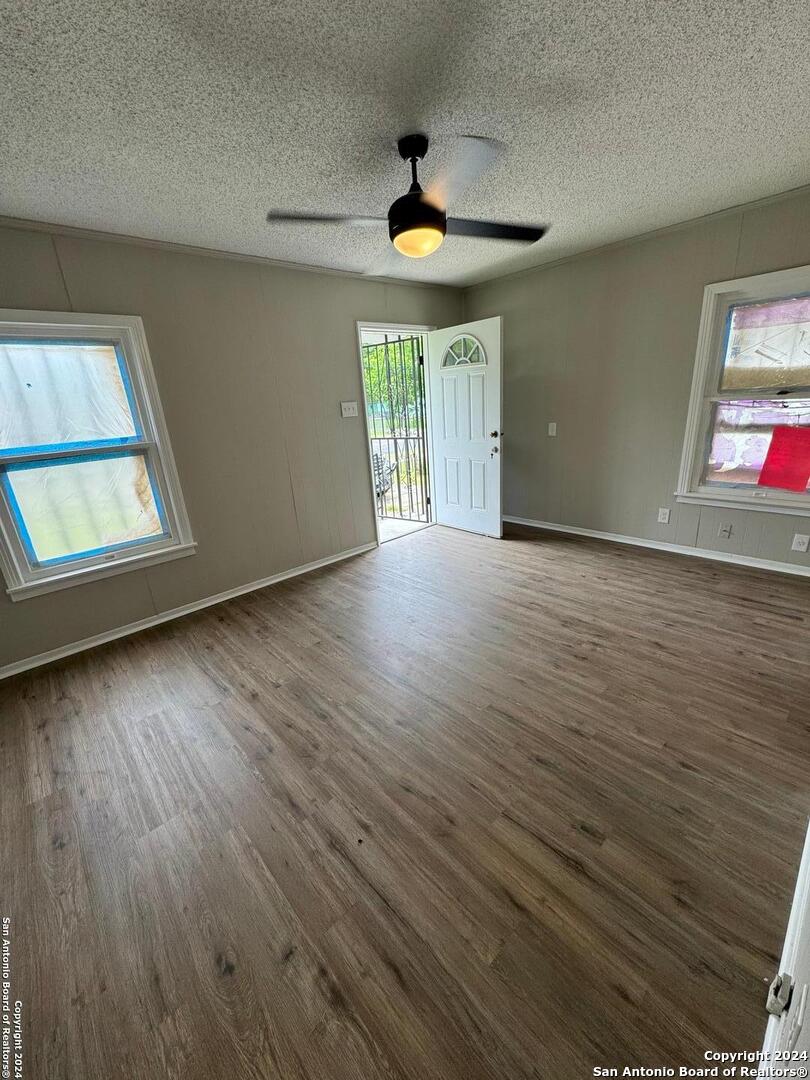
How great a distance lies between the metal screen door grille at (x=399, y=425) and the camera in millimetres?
4664

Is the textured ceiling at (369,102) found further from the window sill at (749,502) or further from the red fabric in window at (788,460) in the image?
the window sill at (749,502)

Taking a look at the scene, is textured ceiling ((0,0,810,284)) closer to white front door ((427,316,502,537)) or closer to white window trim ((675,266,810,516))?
white window trim ((675,266,810,516))

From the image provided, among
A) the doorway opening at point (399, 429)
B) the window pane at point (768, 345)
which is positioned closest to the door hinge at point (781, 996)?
the window pane at point (768, 345)

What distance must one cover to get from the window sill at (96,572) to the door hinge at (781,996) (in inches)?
133

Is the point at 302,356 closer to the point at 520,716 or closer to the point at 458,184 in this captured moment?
the point at 458,184

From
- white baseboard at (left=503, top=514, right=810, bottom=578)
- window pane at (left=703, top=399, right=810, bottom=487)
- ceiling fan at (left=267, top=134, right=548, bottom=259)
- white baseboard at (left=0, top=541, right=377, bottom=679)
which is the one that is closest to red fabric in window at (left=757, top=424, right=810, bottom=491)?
window pane at (left=703, top=399, right=810, bottom=487)

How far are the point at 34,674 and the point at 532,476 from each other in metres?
4.40

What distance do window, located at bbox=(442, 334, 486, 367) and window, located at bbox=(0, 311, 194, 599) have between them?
2.66 m

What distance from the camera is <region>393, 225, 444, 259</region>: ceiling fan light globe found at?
178 centimetres

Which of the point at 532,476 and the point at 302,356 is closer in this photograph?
the point at 302,356

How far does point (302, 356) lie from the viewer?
135 inches

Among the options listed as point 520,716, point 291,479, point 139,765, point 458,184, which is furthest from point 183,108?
point 520,716

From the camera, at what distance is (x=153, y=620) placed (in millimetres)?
3020

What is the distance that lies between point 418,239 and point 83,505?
257 cm
